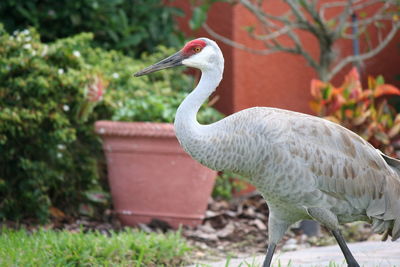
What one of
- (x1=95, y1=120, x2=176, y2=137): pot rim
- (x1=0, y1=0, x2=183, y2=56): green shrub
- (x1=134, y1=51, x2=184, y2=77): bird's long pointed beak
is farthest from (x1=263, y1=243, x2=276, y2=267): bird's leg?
(x1=0, y1=0, x2=183, y2=56): green shrub

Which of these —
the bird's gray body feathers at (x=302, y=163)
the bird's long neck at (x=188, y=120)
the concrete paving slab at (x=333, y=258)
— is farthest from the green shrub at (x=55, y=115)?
the bird's gray body feathers at (x=302, y=163)

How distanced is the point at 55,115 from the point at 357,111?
2546 millimetres

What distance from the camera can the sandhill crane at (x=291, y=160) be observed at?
4.03 metres

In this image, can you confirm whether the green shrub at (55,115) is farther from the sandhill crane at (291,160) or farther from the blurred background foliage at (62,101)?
the sandhill crane at (291,160)

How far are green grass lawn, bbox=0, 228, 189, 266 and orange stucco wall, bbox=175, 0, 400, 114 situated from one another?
111 inches

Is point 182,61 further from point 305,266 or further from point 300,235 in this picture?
point 300,235

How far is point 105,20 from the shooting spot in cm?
770

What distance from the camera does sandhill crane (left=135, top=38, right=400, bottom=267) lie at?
159 inches

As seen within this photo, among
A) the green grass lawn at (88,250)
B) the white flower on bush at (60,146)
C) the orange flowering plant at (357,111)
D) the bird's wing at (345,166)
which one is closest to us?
the bird's wing at (345,166)

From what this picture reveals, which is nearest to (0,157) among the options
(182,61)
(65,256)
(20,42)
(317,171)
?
(20,42)

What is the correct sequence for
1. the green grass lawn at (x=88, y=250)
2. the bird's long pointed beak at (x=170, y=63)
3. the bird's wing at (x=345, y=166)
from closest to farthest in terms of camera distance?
the bird's wing at (x=345, y=166) → the bird's long pointed beak at (x=170, y=63) → the green grass lawn at (x=88, y=250)

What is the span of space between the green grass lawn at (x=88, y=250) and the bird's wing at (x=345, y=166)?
1235 millimetres

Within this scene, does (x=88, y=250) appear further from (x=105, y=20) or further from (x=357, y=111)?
(x=105, y=20)

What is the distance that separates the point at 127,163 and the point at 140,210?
0.41 metres
